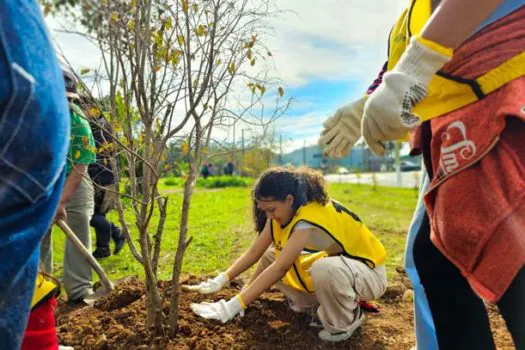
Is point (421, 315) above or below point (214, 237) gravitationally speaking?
above

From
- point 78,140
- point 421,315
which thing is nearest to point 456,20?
point 421,315

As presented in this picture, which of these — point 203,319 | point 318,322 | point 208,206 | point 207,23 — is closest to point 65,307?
point 203,319

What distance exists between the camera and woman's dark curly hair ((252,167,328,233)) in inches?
99.7

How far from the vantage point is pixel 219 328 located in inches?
95.4

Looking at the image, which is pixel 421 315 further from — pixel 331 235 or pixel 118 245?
pixel 118 245

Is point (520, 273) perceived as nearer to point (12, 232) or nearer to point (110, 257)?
point (12, 232)

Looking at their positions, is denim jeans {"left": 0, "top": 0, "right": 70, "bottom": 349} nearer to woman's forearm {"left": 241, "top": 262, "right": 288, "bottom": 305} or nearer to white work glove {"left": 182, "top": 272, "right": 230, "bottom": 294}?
woman's forearm {"left": 241, "top": 262, "right": 288, "bottom": 305}

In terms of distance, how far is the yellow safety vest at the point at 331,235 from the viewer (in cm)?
247

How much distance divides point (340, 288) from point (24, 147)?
1.85 m

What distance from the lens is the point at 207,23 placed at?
1.97m

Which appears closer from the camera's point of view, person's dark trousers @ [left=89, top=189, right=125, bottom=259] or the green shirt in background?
the green shirt in background

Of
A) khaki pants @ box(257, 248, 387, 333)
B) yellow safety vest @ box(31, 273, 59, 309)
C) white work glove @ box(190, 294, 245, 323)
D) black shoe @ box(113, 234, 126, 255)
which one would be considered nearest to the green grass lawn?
black shoe @ box(113, 234, 126, 255)

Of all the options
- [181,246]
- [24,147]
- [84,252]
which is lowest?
[84,252]

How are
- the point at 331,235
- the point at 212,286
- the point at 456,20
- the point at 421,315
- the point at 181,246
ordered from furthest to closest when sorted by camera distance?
the point at 212,286
the point at 331,235
the point at 181,246
the point at 421,315
the point at 456,20
